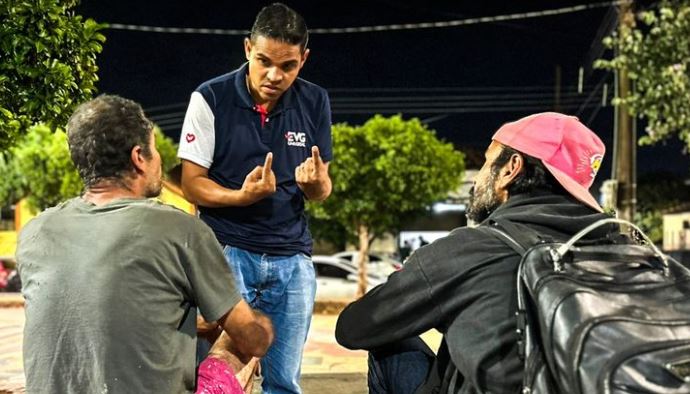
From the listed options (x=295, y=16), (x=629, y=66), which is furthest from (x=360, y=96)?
(x=295, y=16)

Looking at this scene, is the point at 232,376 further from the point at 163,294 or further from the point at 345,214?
the point at 345,214

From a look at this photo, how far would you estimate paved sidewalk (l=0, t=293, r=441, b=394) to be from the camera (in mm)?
5297

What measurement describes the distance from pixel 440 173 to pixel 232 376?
52.4ft

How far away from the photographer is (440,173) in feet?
58.2

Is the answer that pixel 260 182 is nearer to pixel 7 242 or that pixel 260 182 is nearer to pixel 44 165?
pixel 44 165

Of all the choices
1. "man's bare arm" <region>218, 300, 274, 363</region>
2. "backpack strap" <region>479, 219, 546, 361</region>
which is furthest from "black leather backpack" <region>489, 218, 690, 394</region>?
"man's bare arm" <region>218, 300, 274, 363</region>

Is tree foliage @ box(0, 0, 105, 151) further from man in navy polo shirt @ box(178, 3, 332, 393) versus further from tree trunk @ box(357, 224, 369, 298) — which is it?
tree trunk @ box(357, 224, 369, 298)

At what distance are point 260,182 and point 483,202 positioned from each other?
0.81 meters

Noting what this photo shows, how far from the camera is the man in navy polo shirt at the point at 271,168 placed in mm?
2719

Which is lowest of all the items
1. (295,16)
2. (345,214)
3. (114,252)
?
(345,214)

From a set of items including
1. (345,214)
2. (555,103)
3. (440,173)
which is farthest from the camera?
(555,103)

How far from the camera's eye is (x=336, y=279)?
17.3 meters

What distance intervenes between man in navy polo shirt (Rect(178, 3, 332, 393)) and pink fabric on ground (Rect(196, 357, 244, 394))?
0.72 meters

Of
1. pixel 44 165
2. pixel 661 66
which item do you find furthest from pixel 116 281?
pixel 44 165
